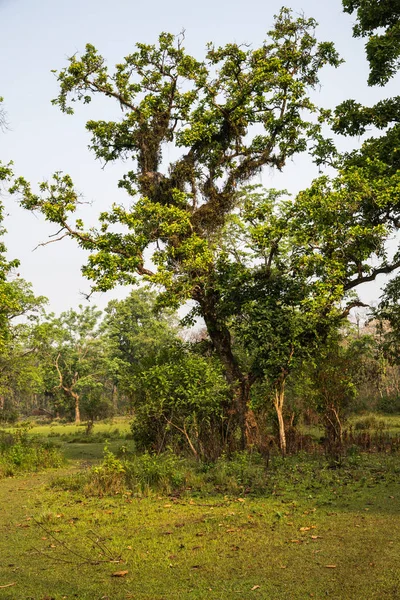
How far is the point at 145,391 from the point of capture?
14.2 m

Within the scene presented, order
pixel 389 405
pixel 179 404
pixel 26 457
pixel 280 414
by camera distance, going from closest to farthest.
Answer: pixel 179 404, pixel 280 414, pixel 26 457, pixel 389 405

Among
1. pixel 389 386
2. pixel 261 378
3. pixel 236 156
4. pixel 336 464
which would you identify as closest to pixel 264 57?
pixel 236 156

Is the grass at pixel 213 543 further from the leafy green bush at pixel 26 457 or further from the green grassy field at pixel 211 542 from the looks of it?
the leafy green bush at pixel 26 457

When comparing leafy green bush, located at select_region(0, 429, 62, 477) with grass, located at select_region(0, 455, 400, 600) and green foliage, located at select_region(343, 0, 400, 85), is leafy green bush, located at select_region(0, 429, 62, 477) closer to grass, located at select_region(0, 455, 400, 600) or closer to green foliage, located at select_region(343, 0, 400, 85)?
grass, located at select_region(0, 455, 400, 600)

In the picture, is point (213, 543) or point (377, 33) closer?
point (213, 543)

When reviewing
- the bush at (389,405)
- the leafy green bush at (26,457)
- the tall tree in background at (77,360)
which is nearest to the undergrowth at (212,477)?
the leafy green bush at (26,457)

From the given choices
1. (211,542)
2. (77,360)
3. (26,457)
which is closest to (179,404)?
(26,457)

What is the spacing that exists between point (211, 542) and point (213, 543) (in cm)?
6

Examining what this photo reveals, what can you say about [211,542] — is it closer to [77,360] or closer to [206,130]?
[206,130]

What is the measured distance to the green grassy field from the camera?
5.62 meters

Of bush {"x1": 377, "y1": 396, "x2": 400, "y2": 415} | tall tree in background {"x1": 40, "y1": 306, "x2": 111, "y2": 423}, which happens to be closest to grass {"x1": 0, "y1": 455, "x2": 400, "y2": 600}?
bush {"x1": 377, "y1": 396, "x2": 400, "y2": 415}

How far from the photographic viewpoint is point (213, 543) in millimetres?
7203

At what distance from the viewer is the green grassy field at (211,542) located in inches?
221

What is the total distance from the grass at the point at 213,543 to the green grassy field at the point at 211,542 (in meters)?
0.02
